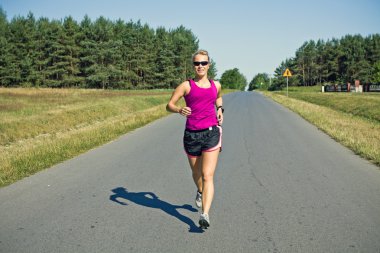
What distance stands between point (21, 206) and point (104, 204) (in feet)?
3.51

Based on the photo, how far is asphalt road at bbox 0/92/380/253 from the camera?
12.2 feet

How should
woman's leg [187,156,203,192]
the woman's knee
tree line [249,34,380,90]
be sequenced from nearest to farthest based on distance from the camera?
the woman's knee
woman's leg [187,156,203,192]
tree line [249,34,380,90]

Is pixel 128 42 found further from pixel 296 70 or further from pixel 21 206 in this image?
pixel 21 206

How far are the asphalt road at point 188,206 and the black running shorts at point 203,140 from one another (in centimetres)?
87

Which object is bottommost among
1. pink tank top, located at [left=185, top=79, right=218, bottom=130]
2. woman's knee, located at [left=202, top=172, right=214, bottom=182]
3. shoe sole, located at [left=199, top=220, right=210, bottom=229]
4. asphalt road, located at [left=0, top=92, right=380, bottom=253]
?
asphalt road, located at [left=0, top=92, right=380, bottom=253]

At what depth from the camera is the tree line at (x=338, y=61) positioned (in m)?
90.8

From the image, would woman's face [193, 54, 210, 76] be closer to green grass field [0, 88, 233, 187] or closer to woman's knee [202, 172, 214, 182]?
woman's knee [202, 172, 214, 182]

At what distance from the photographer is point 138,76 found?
74.9 m

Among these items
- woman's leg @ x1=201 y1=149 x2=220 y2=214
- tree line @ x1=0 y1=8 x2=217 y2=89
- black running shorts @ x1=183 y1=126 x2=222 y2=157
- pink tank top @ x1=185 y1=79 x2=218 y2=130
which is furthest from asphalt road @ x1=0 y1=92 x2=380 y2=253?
tree line @ x1=0 y1=8 x2=217 y2=89

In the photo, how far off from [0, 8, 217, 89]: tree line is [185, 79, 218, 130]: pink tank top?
2429 inches

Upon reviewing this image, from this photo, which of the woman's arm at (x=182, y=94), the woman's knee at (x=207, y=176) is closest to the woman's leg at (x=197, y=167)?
the woman's knee at (x=207, y=176)

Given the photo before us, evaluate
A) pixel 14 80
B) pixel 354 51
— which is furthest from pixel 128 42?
pixel 354 51

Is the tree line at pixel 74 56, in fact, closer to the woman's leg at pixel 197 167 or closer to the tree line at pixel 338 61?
the tree line at pixel 338 61

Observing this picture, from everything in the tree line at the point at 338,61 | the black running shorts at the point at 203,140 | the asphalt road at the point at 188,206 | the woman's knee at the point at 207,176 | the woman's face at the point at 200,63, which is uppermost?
the tree line at the point at 338,61
